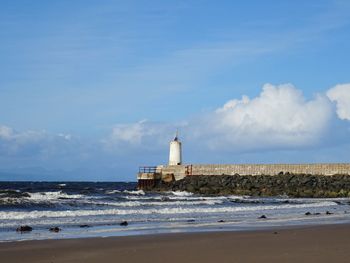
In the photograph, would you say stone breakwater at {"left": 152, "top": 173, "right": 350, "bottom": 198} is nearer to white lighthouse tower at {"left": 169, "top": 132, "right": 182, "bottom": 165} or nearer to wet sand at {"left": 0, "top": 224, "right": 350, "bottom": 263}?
white lighthouse tower at {"left": 169, "top": 132, "right": 182, "bottom": 165}

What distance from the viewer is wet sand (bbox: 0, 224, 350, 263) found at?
997cm

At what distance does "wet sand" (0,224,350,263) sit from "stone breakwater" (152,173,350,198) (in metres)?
26.7

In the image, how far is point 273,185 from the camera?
1697 inches

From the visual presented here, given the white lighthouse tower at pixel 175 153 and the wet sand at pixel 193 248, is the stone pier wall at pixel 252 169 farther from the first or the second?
the wet sand at pixel 193 248

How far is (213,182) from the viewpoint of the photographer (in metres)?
46.4

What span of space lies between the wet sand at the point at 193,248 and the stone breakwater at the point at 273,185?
26723mm

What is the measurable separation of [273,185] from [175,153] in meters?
11.8

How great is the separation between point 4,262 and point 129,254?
6.58 ft

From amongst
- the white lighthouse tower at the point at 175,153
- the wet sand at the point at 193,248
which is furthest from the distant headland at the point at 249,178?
the wet sand at the point at 193,248

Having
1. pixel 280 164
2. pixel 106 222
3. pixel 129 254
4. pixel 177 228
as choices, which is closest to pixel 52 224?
pixel 106 222

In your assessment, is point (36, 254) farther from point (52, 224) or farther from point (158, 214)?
point (158, 214)

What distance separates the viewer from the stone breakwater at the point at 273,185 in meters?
40.7

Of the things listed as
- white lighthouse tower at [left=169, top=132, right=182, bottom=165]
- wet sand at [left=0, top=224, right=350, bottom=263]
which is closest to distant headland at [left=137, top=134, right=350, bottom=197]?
white lighthouse tower at [left=169, top=132, right=182, bottom=165]

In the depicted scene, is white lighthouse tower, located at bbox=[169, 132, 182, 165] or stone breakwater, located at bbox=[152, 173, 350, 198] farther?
white lighthouse tower, located at bbox=[169, 132, 182, 165]
